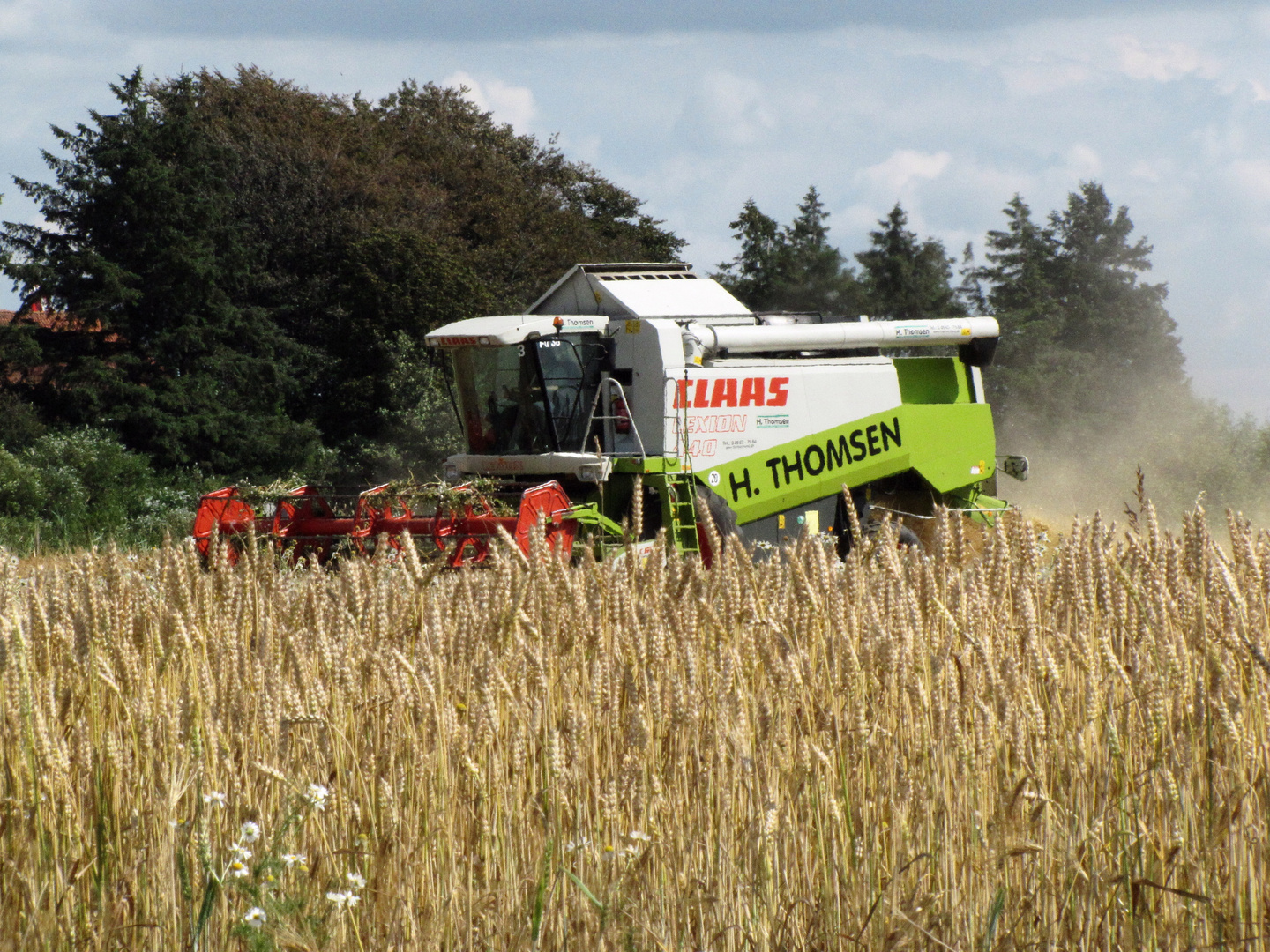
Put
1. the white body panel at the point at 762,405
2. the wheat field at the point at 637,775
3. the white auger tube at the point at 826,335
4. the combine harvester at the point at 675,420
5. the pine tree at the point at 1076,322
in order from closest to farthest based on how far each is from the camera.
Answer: the wheat field at the point at 637,775
the combine harvester at the point at 675,420
the white body panel at the point at 762,405
the white auger tube at the point at 826,335
the pine tree at the point at 1076,322

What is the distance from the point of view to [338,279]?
102ft

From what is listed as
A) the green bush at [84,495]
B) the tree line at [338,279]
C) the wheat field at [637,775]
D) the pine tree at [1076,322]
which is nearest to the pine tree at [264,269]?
the tree line at [338,279]

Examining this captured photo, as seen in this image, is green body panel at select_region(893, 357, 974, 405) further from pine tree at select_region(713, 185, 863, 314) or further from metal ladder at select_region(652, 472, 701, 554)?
pine tree at select_region(713, 185, 863, 314)

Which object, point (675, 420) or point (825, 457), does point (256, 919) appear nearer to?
point (675, 420)

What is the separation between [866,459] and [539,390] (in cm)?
340

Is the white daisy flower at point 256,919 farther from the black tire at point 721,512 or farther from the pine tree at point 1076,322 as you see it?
the pine tree at point 1076,322

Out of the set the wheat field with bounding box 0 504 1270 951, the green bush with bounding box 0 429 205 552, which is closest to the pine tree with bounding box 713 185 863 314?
the green bush with bounding box 0 429 205 552

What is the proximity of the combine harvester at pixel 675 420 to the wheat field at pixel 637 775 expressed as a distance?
7.51 metres

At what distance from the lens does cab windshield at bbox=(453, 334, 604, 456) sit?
43.6 ft

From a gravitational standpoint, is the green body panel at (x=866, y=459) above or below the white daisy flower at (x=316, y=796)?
above

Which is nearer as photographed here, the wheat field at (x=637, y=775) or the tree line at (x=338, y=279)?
the wheat field at (x=637, y=775)

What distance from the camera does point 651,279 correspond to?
48.5 feet

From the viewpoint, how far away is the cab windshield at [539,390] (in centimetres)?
1330

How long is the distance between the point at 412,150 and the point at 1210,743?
3585 cm
